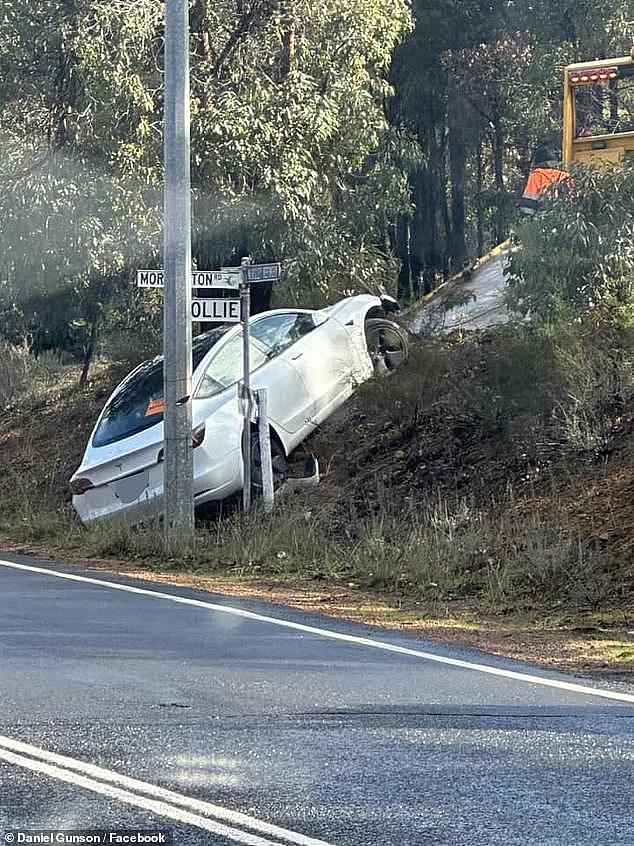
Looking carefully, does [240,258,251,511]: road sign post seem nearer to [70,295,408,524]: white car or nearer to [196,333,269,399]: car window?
[70,295,408,524]: white car

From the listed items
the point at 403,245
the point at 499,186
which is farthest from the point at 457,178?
the point at 403,245

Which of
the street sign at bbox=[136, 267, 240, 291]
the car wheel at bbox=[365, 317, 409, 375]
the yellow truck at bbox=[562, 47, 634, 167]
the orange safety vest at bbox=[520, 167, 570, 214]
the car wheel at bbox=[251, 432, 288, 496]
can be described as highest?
the yellow truck at bbox=[562, 47, 634, 167]

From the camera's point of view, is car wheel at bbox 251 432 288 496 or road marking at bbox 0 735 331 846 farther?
car wheel at bbox 251 432 288 496

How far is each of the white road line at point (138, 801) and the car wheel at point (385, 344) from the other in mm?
12153

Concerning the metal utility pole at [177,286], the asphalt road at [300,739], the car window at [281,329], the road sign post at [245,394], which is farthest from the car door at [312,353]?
the asphalt road at [300,739]

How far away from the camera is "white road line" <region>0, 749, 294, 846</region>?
5.27 meters

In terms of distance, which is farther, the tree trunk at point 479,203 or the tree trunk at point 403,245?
the tree trunk at point 479,203

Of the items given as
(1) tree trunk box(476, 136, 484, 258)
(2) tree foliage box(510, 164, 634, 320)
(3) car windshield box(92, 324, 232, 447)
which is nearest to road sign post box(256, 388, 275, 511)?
(3) car windshield box(92, 324, 232, 447)

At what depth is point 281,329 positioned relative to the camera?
55.2 ft

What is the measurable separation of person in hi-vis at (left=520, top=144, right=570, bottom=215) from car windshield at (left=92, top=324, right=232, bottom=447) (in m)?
4.24

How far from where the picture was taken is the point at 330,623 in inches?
398

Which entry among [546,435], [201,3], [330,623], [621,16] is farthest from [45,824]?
[621,16]

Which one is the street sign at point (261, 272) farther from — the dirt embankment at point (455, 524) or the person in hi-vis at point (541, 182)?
the person in hi-vis at point (541, 182)

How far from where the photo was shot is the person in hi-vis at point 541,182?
1697 centimetres
